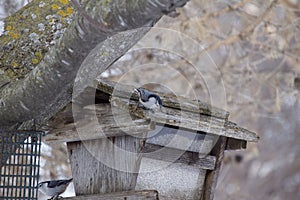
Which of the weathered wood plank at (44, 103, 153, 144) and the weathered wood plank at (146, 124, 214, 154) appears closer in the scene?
the weathered wood plank at (44, 103, 153, 144)

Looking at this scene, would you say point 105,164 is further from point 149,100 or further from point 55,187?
point 55,187

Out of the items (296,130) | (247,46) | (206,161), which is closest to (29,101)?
(206,161)

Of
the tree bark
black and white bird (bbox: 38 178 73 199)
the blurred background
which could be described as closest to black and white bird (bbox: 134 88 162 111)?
the tree bark

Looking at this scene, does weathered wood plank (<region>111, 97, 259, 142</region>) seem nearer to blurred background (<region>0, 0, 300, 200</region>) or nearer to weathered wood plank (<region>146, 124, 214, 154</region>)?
weathered wood plank (<region>146, 124, 214, 154</region>)

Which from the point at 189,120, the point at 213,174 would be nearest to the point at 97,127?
the point at 189,120

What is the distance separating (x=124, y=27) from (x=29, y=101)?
651mm

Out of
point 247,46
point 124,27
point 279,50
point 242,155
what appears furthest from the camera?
point 242,155

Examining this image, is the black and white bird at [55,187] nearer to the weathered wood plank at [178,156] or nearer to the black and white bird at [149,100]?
the weathered wood plank at [178,156]

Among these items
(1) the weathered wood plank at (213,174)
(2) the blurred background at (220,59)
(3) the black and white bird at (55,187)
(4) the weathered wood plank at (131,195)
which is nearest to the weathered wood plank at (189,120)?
(1) the weathered wood plank at (213,174)

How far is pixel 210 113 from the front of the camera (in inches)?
106

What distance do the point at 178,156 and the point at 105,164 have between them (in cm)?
34

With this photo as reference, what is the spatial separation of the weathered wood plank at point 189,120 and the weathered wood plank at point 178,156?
0.18 m

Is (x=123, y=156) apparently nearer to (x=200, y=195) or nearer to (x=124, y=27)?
(x=200, y=195)

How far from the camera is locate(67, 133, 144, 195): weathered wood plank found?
254 centimetres
